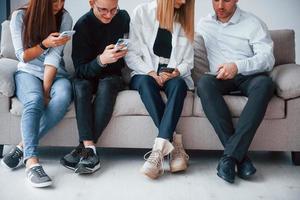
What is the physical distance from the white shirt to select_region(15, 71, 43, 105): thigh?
101cm

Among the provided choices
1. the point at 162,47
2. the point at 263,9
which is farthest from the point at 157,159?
the point at 263,9

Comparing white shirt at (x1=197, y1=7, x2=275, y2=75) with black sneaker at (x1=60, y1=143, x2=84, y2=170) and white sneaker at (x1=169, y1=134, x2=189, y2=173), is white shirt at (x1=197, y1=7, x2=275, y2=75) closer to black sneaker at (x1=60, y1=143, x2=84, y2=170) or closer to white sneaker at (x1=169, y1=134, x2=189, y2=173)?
white sneaker at (x1=169, y1=134, x2=189, y2=173)

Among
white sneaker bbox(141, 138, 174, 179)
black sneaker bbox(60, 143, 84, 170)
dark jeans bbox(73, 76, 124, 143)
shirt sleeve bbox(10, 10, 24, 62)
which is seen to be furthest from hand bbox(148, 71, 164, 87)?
shirt sleeve bbox(10, 10, 24, 62)

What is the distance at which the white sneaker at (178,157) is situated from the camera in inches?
82.0

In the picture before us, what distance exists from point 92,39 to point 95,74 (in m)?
0.22

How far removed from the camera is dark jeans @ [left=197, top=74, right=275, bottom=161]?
203 centimetres

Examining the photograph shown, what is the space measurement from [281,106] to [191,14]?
71cm

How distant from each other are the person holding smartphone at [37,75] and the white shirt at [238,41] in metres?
0.87

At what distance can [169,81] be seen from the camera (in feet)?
7.43

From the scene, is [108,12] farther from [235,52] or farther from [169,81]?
[235,52]

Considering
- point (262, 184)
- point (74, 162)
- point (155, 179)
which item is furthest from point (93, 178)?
point (262, 184)

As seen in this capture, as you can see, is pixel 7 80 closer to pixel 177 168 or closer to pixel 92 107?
pixel 92 107

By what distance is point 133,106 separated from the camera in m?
2.21

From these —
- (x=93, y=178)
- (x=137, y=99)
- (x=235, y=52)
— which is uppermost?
(x=235, y=52)
